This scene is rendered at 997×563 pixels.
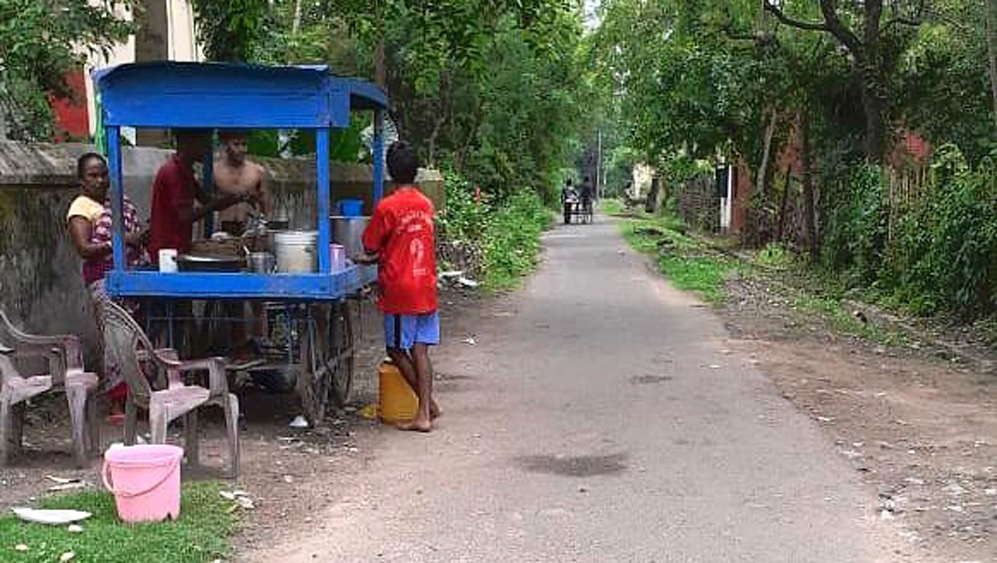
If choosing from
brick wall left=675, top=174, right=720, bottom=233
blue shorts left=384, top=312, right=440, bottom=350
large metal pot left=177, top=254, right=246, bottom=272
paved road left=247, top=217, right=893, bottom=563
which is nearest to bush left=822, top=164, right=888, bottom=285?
paved road left=247, top=217, right=893, bottom=563

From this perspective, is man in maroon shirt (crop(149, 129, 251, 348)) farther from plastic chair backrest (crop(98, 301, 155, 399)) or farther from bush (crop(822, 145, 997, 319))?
bush (crop(822, 145, 997, 319))

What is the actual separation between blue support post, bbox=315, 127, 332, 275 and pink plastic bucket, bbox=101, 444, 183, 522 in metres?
2.12

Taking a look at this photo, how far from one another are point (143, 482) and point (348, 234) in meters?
3.17

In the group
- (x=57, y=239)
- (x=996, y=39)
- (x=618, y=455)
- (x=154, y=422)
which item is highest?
(x=996, y=39)

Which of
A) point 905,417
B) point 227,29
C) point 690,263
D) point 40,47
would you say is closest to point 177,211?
point 40,47

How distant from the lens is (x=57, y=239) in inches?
315

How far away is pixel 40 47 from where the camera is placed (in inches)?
353

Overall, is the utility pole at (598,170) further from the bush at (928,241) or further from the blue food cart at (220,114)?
the blue food cart at (220,114)

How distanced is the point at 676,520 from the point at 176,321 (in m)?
3.68

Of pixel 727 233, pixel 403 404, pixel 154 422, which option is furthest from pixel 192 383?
pixel 727 233

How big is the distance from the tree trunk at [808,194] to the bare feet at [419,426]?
14.6 metres

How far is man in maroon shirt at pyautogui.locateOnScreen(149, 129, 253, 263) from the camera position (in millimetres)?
7703

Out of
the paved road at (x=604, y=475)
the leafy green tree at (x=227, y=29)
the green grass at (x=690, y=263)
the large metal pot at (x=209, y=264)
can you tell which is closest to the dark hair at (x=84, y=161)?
the large metal pot at (x=209, y=264)

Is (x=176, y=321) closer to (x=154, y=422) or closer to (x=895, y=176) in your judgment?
(x=154, y=422)
